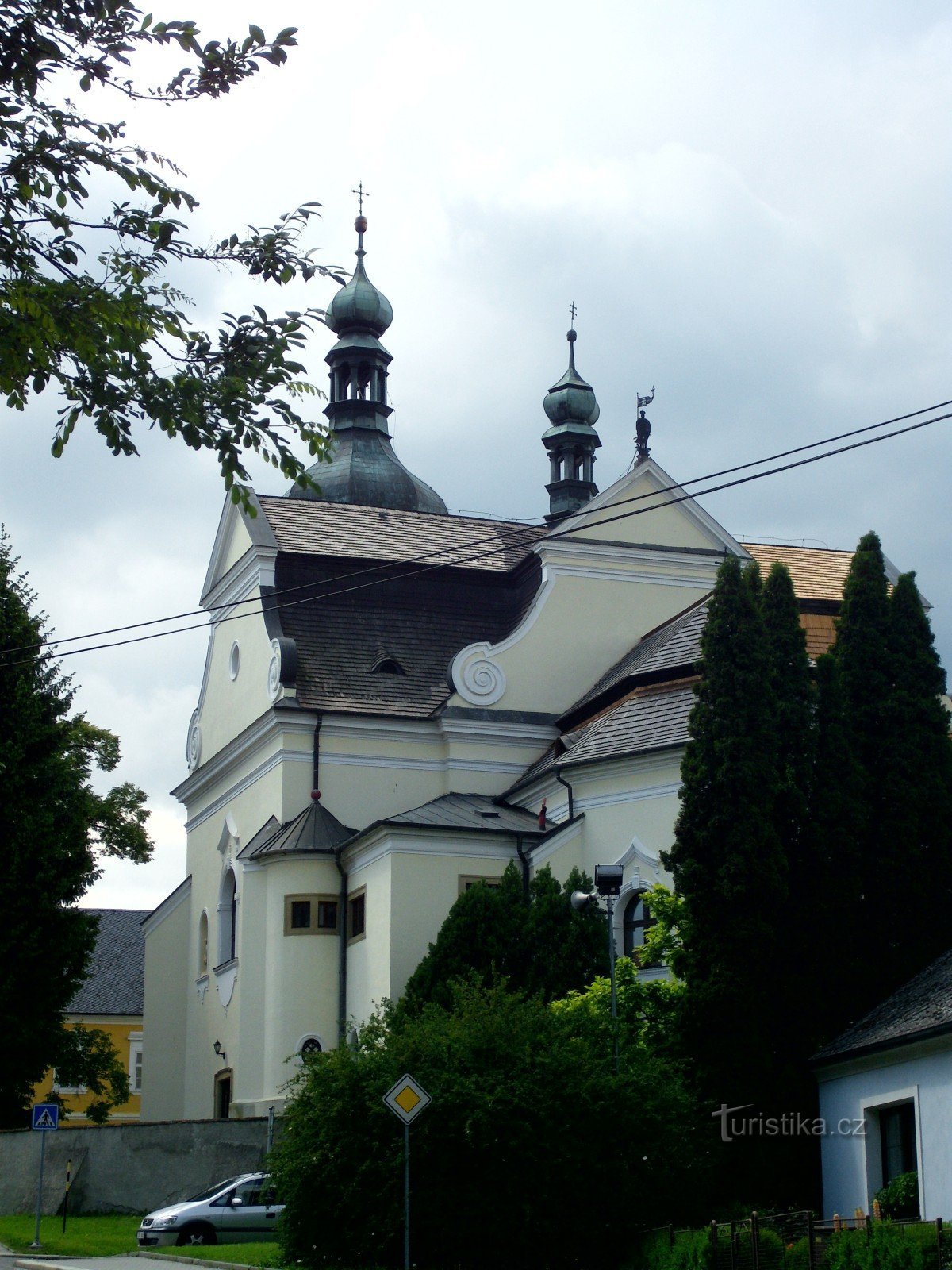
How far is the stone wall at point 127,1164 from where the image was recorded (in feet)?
94.1

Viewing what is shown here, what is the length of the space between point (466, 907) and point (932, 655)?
9268mm

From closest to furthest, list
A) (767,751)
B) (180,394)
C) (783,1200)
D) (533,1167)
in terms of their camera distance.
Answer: (180,394)
(533,1167)
(783,1200)
(767,751)

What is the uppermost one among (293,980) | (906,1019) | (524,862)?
(524,862)

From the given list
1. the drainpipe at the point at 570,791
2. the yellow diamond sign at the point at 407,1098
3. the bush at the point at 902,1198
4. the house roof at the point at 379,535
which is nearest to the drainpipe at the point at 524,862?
the drainpipe at the point at 570,791

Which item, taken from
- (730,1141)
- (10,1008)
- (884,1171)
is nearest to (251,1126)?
(10,1008)

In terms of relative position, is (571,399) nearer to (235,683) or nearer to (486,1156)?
(235,683)

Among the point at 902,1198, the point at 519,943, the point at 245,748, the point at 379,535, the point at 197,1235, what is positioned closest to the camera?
the point at 902,1198

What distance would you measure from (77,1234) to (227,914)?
41.9ft

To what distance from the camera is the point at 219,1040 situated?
1454 inches

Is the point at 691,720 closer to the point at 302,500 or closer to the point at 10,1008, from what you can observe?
the point at 10,1008

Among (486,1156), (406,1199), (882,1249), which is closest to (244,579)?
(486,1156)

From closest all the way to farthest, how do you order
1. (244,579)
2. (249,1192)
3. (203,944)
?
1. (249,1192)
2. (244,579)
3. (203,944)

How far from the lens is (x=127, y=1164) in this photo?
29.0 m

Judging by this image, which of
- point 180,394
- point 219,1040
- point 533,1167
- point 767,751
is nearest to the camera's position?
point 180,394
